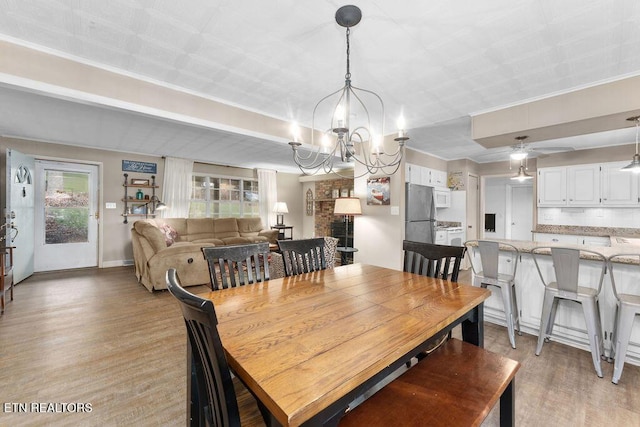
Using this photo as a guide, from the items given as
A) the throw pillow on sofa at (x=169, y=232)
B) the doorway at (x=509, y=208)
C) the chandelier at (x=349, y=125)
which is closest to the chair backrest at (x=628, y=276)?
the chandelier at (x=349, y=125)

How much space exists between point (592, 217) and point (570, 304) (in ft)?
11.3

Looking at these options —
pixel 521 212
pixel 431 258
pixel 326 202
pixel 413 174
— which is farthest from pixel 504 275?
pixel 521 212

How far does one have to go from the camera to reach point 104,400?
1.68 metres

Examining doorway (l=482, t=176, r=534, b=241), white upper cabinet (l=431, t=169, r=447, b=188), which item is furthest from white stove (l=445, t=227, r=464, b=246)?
doorway (l=482, t=176, r=534, b=241)

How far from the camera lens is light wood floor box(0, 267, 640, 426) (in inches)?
61.6

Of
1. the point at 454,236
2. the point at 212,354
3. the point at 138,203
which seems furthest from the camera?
the point at 138,203

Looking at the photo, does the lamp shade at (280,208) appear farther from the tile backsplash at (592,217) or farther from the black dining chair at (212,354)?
the black dining chair at (212,354)

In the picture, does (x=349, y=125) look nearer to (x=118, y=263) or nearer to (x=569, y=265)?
(x=569, y=265)

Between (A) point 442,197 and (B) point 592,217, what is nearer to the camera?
(B) point 592,217

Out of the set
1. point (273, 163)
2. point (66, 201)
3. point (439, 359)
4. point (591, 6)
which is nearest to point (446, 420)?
point (439, 359)

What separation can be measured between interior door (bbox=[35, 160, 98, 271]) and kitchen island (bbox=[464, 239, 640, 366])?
6631 millimetres

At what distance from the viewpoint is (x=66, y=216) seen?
5062 millimetres

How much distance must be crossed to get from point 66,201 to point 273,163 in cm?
403

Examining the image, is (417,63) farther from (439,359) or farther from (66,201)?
(66,201)
